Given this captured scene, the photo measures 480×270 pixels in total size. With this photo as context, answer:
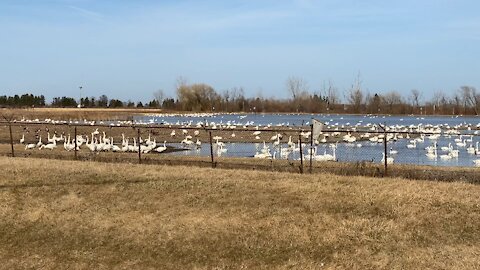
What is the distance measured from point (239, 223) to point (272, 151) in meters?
20.7

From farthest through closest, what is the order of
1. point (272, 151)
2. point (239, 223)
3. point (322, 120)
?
point (322, 120)
point (272, 151)
point (239, 223)

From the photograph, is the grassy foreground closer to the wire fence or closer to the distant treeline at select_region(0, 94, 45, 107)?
the wire fence

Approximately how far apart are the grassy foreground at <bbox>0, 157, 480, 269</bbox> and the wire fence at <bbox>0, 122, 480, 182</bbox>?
12.1 feet

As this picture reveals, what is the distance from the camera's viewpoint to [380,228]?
1079 centimetres

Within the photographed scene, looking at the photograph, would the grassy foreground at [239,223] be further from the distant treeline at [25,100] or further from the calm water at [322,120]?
the distant treeline at [25,100]

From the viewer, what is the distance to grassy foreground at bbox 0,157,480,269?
10078 millimetres

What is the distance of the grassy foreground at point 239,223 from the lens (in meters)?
10.1

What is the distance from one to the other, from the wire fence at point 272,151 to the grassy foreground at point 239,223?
368 centimetres

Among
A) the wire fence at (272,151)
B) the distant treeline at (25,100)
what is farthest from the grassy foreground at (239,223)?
the distant treeline at (25,100)

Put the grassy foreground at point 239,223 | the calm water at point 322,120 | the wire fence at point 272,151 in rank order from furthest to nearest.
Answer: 1. the calm water at point 322,120
2. the wire fence at point 272,151
3. the grassy foreground at point 239,223

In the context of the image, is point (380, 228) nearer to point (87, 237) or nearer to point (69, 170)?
point (87, 237)

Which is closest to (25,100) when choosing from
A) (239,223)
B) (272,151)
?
(272,151)

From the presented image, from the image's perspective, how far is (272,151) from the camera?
31969 mm

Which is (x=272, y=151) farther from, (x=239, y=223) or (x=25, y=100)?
(x=25, y=100)
